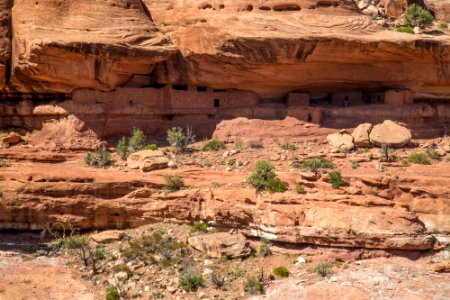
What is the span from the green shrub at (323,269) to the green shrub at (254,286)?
153 centimetres

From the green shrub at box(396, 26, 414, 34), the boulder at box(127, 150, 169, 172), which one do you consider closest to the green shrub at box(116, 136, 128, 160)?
the boulder at box(127, 150, 169, 172)

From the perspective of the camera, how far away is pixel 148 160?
70.8 ft

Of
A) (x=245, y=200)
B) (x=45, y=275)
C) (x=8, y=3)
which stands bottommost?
(x=45, y=275)

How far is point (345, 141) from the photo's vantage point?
79.0ft

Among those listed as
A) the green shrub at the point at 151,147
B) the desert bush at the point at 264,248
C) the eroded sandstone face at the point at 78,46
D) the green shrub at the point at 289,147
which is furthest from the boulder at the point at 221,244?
the eroded sandstone face at the point at 78,46

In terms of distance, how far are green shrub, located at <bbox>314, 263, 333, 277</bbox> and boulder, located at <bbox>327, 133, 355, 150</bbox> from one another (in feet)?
22.9

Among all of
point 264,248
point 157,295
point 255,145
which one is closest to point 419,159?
point 255,145

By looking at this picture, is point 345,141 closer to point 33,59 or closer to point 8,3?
point 33,59

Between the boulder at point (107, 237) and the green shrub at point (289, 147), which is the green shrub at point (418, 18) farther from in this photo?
the boulder at point (107, 237)

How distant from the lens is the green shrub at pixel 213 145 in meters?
24.1

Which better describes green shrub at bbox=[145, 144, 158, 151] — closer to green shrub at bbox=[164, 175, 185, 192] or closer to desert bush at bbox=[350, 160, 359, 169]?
green shrub at bbox=[164, 175, 185, 192]

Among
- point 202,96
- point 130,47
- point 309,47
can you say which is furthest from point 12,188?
point 309,47

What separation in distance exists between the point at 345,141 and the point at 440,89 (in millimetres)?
5030

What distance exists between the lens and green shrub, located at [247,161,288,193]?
19.4 meters
